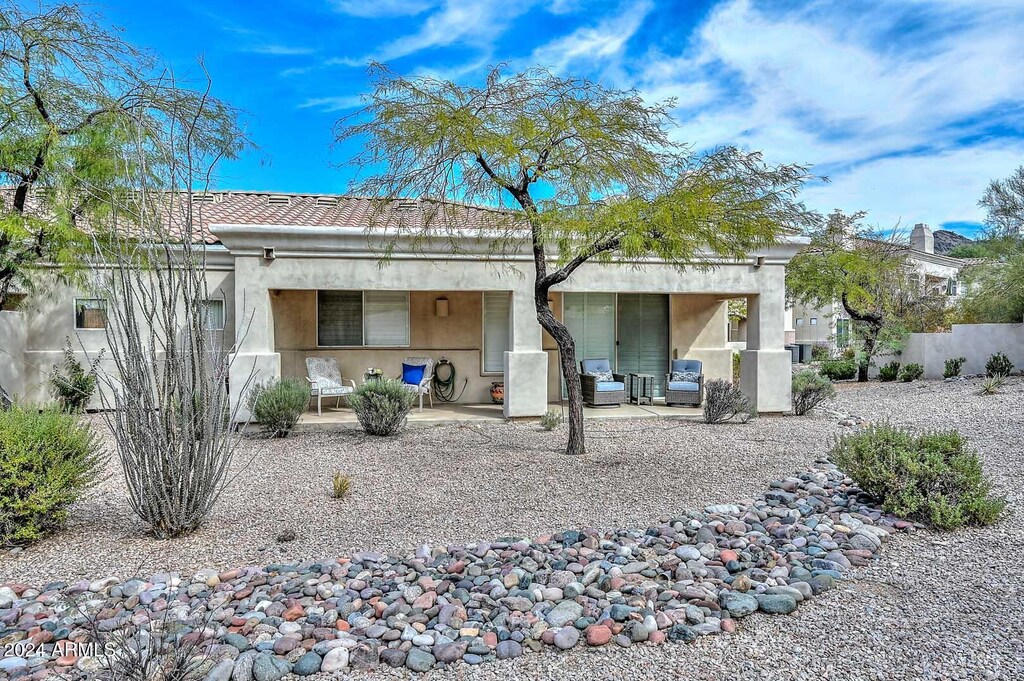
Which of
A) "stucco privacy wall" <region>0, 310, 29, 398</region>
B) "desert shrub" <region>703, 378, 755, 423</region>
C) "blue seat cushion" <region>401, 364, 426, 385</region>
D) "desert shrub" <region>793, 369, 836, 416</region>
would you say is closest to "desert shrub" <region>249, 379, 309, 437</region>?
"blue seat cushion" <region>401, 364, 426, 385</region>

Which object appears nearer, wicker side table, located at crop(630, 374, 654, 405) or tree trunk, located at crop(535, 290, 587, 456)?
tree trunk, located at crop(535, 290, 587, 456)

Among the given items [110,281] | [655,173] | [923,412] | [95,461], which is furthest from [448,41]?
[923,412]

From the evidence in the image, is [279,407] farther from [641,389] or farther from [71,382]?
[641,389]

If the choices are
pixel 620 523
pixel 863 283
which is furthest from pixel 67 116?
pixel 863 283

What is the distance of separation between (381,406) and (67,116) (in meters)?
6.10

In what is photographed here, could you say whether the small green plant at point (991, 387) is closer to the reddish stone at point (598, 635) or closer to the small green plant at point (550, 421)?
the small green plant at point (550, 421)

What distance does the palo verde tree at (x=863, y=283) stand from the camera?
16.9m

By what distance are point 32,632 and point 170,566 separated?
3.19 feet

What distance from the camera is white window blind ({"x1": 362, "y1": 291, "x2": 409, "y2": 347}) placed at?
12.4 metres

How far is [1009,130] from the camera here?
20953mm

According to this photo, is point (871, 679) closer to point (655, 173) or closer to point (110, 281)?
point (110, 281)

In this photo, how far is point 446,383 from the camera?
12.7 meters

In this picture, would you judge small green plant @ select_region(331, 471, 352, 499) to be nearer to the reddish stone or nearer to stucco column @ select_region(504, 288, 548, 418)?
the reddish stone

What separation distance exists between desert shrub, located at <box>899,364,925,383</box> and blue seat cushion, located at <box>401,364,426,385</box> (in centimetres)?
1456
